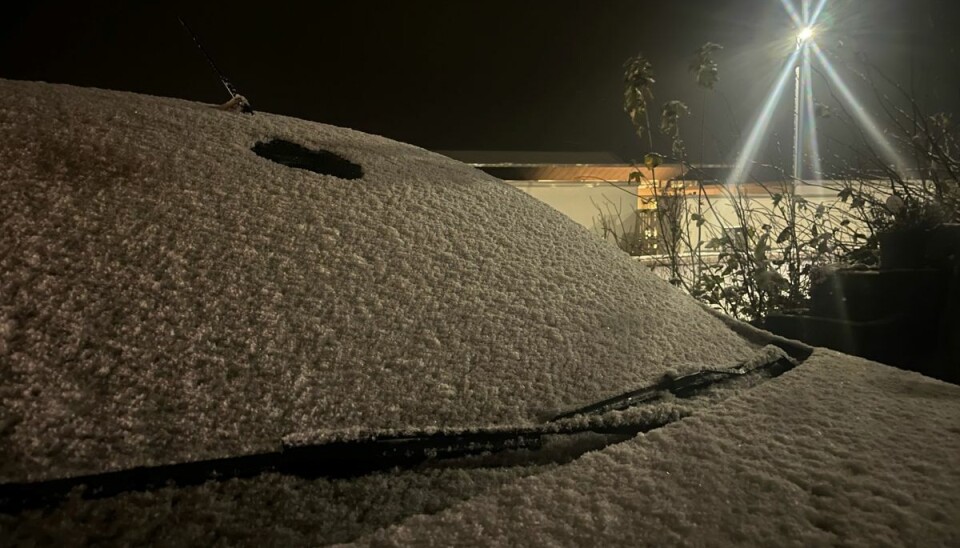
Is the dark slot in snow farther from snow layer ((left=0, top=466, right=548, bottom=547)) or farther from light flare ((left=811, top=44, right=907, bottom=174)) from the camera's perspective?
light flare ((left=811, top=44, right=907, bottom=174))

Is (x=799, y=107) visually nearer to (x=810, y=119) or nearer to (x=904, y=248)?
(x=810, y=119)

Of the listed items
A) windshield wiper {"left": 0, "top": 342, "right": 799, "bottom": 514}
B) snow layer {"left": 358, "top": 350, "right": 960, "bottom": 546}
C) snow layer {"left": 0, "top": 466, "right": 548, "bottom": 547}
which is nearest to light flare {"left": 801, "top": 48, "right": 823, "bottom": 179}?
snow layer {"left": 358, "top": 350, "right": 960, "bottom": 546}

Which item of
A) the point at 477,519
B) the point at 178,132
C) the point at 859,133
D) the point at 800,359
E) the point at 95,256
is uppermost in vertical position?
the point at 859,133

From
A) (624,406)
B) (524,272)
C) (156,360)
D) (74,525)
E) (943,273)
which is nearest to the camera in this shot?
(74,525)

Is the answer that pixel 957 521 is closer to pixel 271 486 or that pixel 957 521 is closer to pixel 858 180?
pixel 271 486

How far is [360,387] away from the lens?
0.67 m

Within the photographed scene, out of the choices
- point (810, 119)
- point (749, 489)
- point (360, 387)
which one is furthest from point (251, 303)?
point (810, 119)

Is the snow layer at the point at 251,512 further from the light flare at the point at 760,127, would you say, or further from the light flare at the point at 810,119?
the light flare at the point at 810,119

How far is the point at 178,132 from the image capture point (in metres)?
1.01

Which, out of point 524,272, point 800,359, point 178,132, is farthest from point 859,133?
point 178,132

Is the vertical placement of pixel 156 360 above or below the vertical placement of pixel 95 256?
below

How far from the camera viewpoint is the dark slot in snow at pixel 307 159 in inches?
42.5

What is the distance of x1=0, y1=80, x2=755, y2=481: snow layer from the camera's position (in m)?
0.58

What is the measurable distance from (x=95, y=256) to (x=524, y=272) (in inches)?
24.2
